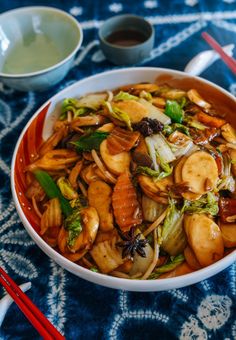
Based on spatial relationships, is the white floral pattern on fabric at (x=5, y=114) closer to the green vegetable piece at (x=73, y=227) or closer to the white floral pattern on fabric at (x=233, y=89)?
the green vegetable piece at (x=73, y=227)

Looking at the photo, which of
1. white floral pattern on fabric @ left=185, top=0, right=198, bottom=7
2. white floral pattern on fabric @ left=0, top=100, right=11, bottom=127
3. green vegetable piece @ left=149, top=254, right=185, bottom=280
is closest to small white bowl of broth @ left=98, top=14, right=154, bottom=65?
white floral pattern on fabric @ left=185, top=0, right=198, bottom=7

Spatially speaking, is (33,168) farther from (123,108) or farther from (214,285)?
(214,285)

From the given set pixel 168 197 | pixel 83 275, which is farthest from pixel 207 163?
pixel 83 275

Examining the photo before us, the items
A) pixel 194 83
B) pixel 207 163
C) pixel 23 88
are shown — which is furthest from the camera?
pixel 23 88

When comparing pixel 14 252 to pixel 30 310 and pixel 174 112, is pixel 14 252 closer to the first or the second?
pixel 30 310

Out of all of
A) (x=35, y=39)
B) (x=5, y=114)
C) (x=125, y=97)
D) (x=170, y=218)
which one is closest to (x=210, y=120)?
(x=125, y=97)

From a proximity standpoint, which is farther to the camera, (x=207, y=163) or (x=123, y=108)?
(x=123, y=108)
